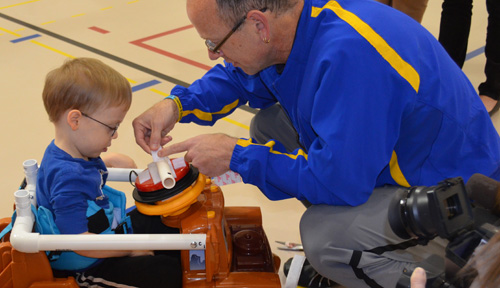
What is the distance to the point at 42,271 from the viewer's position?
1497mm

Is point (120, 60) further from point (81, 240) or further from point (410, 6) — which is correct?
point (81, 240)

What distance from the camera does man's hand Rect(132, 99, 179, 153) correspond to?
1.69 metres

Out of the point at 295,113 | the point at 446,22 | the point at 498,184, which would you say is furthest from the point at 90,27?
the point at 498,184

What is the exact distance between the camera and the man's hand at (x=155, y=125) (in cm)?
169

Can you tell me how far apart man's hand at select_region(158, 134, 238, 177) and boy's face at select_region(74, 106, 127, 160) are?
21 centimetres

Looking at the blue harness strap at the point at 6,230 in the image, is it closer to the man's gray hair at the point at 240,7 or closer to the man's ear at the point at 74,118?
the man's ear at the point at 74,118

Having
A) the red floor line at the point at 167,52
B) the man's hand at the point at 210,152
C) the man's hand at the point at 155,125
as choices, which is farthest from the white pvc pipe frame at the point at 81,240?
the red floor line at the point at 167,52

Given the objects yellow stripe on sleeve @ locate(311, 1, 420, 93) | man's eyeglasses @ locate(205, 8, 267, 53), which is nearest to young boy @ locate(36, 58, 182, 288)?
man's eyeglasses @ locate(205, 8, 267, 53)

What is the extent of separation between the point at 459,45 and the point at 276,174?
196cm

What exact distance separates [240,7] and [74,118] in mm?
574

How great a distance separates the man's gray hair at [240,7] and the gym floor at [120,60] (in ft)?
3.06

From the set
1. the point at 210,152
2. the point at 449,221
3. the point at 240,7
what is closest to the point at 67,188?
the point at 210,152

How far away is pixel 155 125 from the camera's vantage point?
173 cm

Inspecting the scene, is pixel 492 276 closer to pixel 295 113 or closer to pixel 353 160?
pixel 353 160
